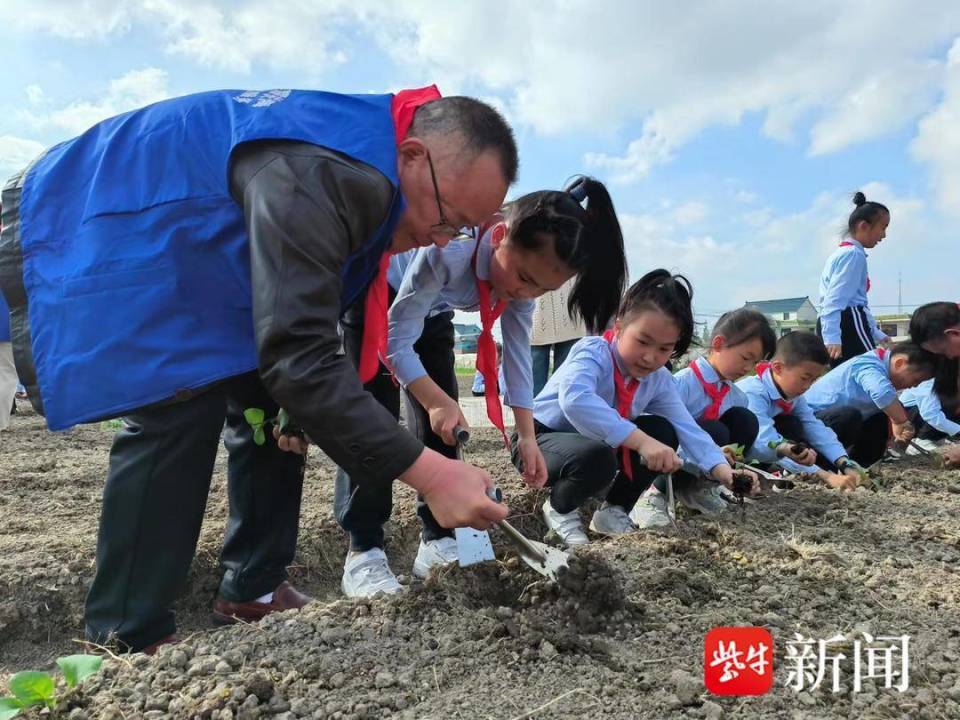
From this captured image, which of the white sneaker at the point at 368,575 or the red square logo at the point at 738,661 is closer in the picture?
the red square logo at the point at 738,661

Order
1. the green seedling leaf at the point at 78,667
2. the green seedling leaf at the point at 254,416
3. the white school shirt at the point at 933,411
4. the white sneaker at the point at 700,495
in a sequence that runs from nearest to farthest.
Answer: the green seedling leaf at the point at 78,667 → the green seedling leaf at the point at 254,416 → the white sneaker at the point at 700,495 → the white school shirt at the point at 933,411

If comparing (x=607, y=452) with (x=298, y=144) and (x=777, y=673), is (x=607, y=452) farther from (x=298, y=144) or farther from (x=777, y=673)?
(x=298, y=144)

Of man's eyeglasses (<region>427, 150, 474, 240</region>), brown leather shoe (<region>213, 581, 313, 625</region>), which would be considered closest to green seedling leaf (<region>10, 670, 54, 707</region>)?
brown leather shoe (<region>213, 581, 313, 625</region>)

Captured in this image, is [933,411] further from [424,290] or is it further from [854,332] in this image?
[424,290]

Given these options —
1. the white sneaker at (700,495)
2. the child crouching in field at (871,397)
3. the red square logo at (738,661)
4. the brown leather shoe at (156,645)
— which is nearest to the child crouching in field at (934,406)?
the child crouching in field at (871,397)

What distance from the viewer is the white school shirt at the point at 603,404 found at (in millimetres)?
3000

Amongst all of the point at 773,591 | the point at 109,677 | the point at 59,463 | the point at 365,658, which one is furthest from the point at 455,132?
the point at 59,463

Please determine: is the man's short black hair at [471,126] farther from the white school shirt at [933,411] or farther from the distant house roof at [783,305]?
the distant house roof at [783,305]

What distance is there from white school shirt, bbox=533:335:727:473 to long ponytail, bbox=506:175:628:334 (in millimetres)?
458

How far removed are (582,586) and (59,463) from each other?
3.87 metres

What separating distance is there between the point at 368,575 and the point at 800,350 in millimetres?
2754

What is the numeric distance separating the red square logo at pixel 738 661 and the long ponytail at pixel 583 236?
1.10 m

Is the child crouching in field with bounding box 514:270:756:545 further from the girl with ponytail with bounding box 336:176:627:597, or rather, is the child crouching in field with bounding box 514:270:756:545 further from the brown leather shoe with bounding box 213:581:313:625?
the brown leather shoe with bounding box 213:581:313:625

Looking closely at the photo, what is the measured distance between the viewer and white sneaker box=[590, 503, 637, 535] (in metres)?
3.23
